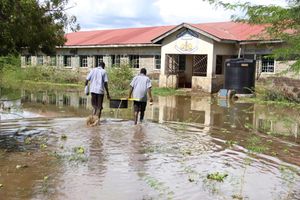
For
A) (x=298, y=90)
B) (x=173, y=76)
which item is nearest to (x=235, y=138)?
(x=298, y=90)

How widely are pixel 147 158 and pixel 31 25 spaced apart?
362 cm

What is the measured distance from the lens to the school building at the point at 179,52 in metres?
26.0

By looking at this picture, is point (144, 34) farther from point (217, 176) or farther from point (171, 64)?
point (217, 176)

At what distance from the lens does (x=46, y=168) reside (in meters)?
7.28

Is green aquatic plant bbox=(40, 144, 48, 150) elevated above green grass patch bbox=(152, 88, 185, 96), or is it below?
below

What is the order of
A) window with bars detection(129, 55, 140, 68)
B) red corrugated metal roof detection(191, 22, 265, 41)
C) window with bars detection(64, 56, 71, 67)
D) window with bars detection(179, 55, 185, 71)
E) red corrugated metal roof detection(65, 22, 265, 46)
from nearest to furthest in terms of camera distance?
1. red corrugated metal roof detection(191, 22, 265, 41)
2. red corrugated metal roof detection(65, 22, 265, 46)
3. window with bars detection(179, 55, 185, 71)
4. window with bars detection(129, 55, 140, 68)
5. window with bars detection(64, 56, 71, 67)

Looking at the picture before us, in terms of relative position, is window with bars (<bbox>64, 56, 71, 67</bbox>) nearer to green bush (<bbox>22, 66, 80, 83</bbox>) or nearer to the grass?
green bush (<bbox>22, 66, 80, 83</bbox>)

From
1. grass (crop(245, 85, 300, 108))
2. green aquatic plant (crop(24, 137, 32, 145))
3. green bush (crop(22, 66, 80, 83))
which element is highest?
green bush (crop(22, 66, 80, 83))

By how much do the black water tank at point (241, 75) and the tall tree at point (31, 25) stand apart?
47.7ft

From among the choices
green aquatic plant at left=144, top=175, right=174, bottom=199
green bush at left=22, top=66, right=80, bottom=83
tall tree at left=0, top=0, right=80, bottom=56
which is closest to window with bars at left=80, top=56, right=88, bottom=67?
green bush at left=22, top=66, right=80, bottom=83

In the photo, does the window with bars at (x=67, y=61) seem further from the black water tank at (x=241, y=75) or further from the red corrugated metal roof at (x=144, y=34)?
the black water tank at (x=241, y=75)

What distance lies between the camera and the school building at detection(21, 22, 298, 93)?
26.0 metres

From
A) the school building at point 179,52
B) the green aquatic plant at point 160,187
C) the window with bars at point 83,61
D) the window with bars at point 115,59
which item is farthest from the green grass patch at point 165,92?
the green aquatic plant at point 160,187

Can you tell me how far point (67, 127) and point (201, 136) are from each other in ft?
12.4
